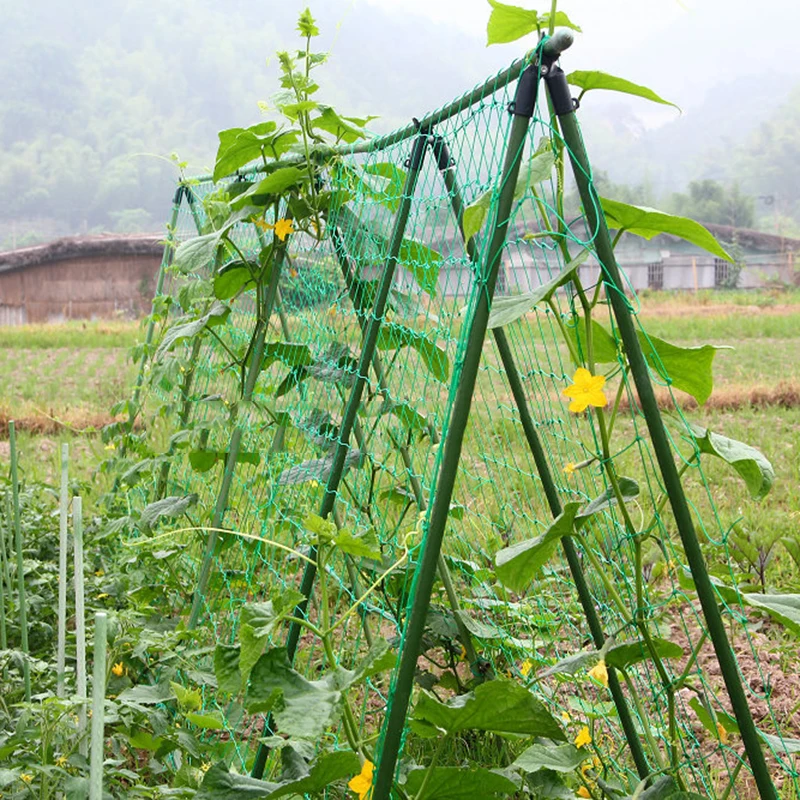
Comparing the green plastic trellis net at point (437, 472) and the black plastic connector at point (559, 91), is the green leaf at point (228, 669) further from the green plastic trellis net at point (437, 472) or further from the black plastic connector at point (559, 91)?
the black plastic connector at point (559, 91)

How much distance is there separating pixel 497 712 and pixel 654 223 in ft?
1.70

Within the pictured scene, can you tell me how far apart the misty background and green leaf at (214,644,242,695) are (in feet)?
169

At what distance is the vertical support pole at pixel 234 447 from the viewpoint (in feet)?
5.54

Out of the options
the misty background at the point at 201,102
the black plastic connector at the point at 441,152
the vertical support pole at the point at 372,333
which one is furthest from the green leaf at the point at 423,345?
the misty background at the point at 201,102

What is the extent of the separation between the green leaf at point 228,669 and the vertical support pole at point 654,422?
52 cm

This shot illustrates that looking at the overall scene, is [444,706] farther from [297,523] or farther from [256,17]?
[256,17]

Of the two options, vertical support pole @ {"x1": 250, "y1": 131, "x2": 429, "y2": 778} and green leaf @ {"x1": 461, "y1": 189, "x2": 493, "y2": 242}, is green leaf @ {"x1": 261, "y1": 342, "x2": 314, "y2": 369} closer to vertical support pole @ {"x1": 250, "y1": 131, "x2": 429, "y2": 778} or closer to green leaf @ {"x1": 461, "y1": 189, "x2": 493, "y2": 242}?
vertical support pole @ {"x1": 250, "y1": 131, "x2": 429, "y2": 778}

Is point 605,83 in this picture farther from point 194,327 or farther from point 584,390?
point 194,327

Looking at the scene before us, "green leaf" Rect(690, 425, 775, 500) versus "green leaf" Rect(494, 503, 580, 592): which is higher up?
"green leaf" Rect(690, 425, 775, 500)

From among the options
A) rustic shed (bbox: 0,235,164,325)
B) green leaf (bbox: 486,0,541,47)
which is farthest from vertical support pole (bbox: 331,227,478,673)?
rustic shed (bbox: 0,235,164,325)

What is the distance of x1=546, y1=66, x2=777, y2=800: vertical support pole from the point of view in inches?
33.5

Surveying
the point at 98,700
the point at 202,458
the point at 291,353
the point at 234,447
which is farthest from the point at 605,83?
the point at 202,458

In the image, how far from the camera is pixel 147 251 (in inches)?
869

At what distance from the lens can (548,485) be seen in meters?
Answer: 1.19
